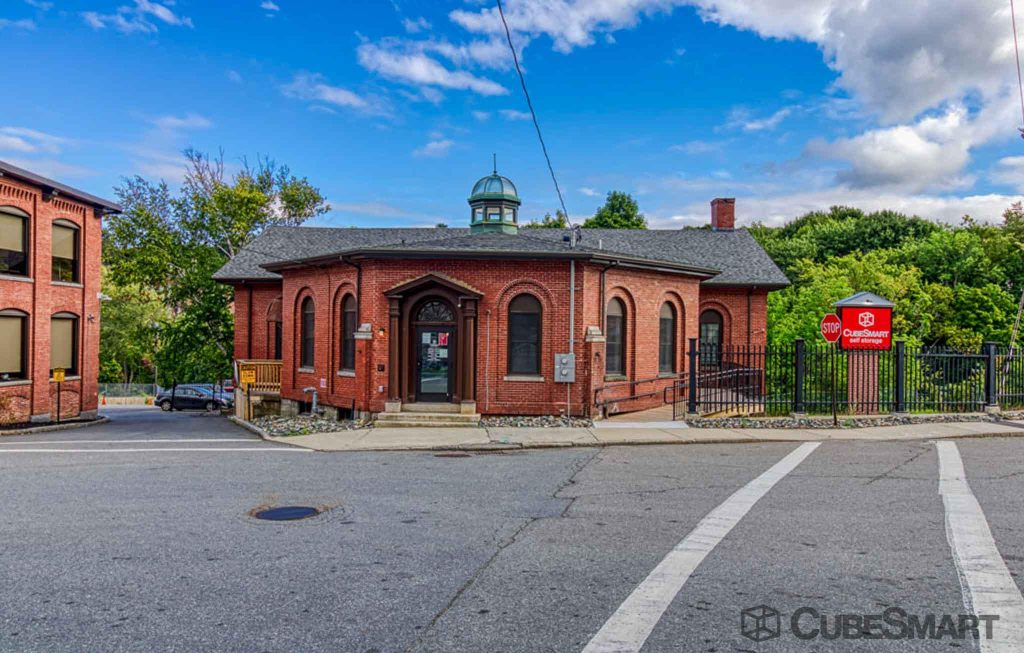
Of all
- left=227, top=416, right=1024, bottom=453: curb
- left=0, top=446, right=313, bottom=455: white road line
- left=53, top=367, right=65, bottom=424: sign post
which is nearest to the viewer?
left=227, top=416, right=1024, bottom=453: curb

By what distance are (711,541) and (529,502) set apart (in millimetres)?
2711

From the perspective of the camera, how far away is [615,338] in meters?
20.4

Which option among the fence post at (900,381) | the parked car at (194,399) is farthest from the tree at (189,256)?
the fence post at (900,381)

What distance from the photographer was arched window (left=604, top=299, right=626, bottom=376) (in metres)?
20.2

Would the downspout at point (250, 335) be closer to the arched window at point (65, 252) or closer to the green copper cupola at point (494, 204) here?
the arched window at point (65, 252)

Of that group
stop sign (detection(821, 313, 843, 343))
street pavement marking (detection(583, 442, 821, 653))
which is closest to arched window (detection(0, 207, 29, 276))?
street pavement marking (detection(583, 442, 821, 653))

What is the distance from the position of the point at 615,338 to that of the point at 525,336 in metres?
3.01

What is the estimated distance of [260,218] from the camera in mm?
43250

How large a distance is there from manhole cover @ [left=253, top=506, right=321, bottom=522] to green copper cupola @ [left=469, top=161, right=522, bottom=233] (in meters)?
17.5

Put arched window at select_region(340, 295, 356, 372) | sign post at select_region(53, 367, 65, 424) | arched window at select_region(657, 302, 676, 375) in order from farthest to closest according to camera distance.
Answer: sign post at select_region(53, 367, 65, 424) → arched window at select_region(657, 302, 676, 375) → arched window at select_region(340, 295, 356, 372)

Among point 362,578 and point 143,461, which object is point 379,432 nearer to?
point 143,461

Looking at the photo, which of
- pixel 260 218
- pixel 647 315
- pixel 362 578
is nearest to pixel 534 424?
pixel 647 315

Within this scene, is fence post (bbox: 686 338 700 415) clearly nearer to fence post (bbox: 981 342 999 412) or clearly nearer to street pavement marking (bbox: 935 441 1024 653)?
fence post (bbox: 981 342 999 412)

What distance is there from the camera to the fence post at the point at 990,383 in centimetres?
1844
